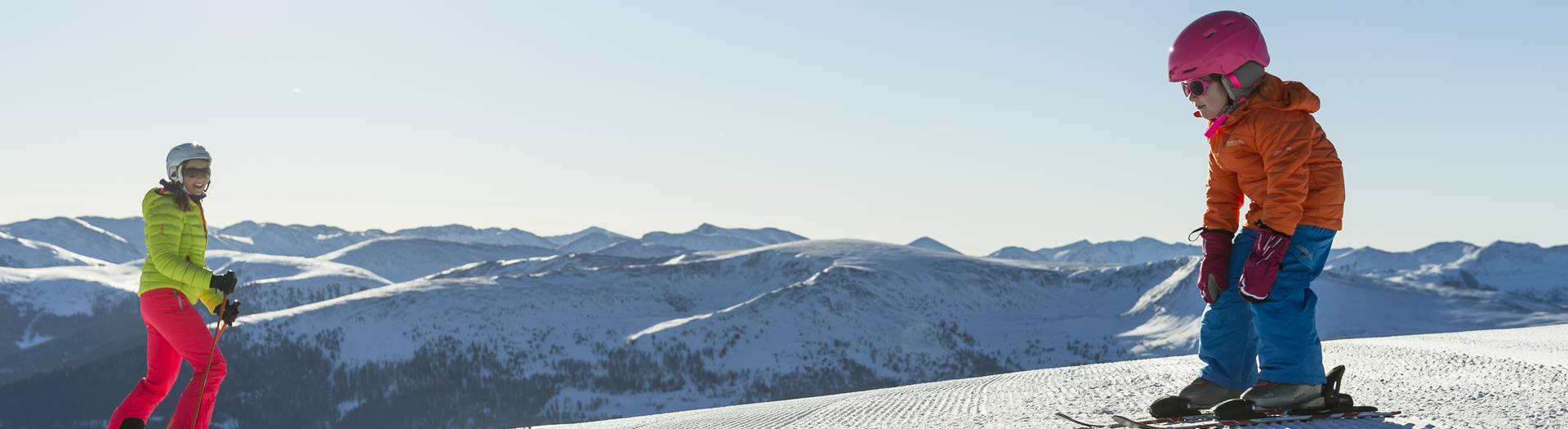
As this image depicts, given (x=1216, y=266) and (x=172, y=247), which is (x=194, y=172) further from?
(x=1216, y=266)

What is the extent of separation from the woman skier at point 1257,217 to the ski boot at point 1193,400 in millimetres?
11

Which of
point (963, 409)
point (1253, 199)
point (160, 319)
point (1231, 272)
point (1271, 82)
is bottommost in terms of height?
point (963, 409)

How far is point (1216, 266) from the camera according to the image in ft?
23.2

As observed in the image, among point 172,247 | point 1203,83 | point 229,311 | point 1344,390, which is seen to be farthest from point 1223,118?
point 172,247

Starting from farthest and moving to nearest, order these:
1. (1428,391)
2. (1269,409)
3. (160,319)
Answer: (160,319) → (1428,391) → (1269,409)

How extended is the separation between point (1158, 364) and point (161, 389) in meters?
10.6

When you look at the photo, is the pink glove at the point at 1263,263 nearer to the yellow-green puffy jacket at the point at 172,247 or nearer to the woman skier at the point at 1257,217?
the woman skier at the point at 1257,217

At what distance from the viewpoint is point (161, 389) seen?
9.04 m

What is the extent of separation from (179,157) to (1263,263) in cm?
879

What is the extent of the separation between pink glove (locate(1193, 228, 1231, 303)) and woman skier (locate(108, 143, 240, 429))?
777cm

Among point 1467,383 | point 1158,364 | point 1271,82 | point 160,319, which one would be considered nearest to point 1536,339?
point 1158,364

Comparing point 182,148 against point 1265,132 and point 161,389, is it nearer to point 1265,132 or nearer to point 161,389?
point 161,389

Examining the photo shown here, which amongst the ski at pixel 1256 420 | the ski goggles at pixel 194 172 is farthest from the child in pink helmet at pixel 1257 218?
the ski goggles at pixel 194 172

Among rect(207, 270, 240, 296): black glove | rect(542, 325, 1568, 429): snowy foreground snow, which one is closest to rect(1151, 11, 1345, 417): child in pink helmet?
rect(542, 325, 1568, 429): snowy foreground snow
